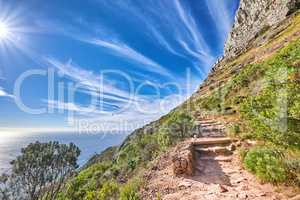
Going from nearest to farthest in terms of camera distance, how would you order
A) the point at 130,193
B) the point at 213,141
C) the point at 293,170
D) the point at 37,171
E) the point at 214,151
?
the point at 293,170, the point at 130,193, the point at 214,151, the point at 213,141, the point at 37,171

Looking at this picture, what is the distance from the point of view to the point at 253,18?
301 ft

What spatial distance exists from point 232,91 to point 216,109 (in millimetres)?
6498

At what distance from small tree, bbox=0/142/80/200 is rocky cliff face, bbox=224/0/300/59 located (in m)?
62.1

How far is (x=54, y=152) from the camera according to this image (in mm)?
34125

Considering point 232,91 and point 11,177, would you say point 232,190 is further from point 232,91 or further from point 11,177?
point 11,177

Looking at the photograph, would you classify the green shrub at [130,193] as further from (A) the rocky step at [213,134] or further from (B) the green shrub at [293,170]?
(A) the rocky step at [213,134]

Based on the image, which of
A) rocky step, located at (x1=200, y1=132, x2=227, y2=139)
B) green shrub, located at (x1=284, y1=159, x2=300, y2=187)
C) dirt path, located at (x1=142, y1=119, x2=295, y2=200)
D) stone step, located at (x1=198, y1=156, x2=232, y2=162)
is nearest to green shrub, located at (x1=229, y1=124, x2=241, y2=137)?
rocky step, located at (x1=200, y1=132, x2=227, y2=139)

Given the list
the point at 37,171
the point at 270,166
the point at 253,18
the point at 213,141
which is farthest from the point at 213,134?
the point at 253,18

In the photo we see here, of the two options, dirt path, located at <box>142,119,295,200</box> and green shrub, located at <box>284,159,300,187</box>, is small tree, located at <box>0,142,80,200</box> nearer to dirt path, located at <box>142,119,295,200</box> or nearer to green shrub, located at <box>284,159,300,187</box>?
dirt path, located at <box>142,119,295,200</box>

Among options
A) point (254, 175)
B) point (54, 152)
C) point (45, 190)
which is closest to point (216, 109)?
point (254, 175)

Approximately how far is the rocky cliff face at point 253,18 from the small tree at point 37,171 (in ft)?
204

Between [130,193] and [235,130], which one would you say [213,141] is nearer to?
[235,130]

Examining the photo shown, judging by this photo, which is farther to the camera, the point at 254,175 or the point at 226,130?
the point at 226,130

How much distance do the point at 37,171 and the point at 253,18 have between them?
87049 mm
